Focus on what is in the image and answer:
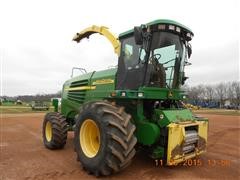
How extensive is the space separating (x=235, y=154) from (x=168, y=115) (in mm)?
3512

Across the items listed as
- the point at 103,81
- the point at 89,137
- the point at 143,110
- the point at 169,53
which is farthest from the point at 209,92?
the point at 89,137

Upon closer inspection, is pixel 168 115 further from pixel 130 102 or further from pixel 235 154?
pixel 235 154

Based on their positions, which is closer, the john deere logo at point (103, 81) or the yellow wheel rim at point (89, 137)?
the yellow wheel rim at point (89, 137)

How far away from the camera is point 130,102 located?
6344 millimetres

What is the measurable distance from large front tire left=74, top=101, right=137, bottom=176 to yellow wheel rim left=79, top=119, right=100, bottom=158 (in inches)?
3.7

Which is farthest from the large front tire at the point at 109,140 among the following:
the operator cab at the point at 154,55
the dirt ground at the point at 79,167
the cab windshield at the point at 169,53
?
the cab windshield at the point at 169,53

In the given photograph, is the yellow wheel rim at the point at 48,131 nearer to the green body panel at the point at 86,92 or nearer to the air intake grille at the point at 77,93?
the green body panel at the point at 86,92

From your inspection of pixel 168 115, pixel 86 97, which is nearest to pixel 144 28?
pixel 168 115

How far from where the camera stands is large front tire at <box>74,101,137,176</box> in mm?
5141

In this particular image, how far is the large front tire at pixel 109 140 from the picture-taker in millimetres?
5141

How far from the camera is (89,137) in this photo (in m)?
6.21

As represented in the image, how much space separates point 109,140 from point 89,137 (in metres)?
1.15

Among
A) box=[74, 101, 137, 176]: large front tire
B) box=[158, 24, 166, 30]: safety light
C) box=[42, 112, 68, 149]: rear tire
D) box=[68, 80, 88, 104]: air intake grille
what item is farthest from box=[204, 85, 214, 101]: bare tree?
box=[74, 101, 137, 176]: large front tire
